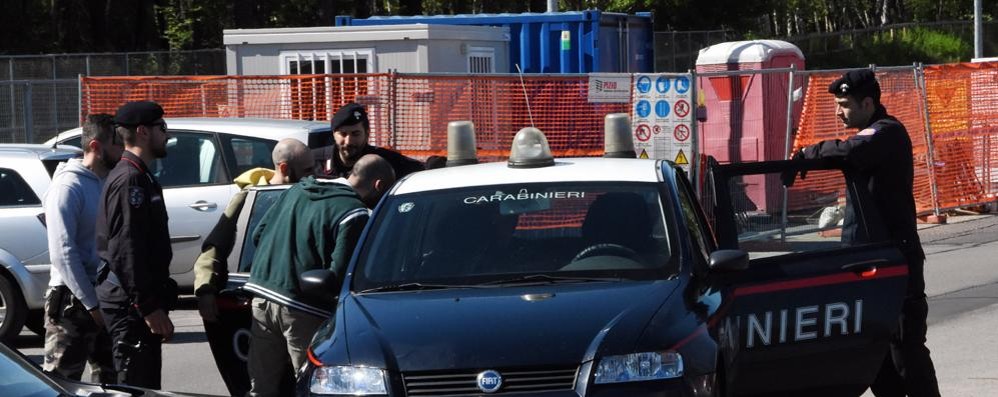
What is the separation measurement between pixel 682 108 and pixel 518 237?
10.2 meters

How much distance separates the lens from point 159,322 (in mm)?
6348

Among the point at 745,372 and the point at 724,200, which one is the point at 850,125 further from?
the point at 745,372

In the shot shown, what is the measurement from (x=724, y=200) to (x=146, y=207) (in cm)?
256

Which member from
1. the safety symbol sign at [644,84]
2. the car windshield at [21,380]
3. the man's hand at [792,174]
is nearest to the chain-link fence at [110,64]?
the safety symbol sign at [644,84]

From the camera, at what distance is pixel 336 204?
20.8 feet

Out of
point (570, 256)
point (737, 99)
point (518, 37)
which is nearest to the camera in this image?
point (570, 256)

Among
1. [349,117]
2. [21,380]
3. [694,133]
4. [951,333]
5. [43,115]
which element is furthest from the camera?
[43,115]

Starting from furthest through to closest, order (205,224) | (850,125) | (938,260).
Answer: (938,260)
(205,224)
(850,125)

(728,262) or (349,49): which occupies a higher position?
(349,49)

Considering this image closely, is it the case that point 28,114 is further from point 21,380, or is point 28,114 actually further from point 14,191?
point 21,380

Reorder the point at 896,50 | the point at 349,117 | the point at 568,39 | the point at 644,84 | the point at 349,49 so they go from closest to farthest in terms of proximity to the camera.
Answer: the point at 349,117 → the point at 644,84 → the point at 349,49 → the point at 568,39 → the point at 896,50

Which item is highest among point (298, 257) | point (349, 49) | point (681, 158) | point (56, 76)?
point (349, 49)

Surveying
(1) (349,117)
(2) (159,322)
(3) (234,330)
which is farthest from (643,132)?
(2) (159,322)

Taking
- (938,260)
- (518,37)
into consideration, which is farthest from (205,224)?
(518,37)
